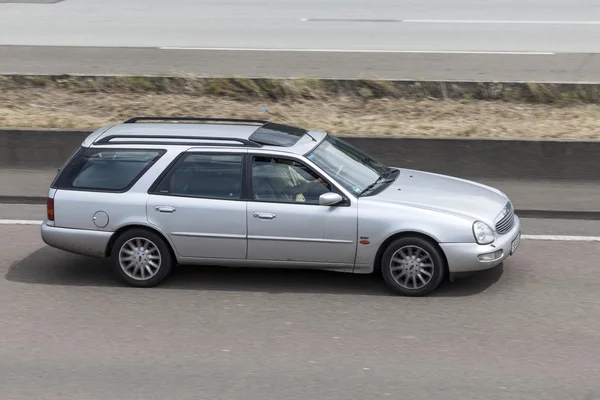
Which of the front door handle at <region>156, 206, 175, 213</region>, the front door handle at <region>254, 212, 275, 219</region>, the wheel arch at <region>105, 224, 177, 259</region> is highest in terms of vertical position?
the front door handle at <region>156, 206, 175, 213</region>

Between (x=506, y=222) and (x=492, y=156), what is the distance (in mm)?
2899

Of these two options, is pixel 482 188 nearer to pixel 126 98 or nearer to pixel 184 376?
pixel 184 376

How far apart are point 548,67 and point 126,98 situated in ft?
23.4

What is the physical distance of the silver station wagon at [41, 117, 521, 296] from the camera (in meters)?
8.66

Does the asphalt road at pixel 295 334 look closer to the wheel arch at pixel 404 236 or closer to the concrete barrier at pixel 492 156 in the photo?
the wheel arch at pixel 404 236

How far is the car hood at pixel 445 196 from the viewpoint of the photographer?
8.82 meters

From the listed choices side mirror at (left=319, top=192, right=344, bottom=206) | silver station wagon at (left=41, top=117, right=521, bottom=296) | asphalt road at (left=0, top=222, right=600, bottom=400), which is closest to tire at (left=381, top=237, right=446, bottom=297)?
silver station wagon at (left=41, top=117, right=521, bottom=296)

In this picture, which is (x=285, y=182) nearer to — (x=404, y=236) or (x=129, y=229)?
(x=404, y=236)

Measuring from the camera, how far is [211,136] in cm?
929

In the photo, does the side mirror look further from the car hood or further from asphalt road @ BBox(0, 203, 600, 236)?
asphalt road @ BBox(0, 203, 600, 236)

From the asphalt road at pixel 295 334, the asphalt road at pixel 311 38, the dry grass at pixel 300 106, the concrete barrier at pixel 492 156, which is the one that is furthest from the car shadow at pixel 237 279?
the asphalt road at pixel 311 38

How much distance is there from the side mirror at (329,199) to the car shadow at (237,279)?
843mm

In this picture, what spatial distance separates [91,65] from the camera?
16.9m

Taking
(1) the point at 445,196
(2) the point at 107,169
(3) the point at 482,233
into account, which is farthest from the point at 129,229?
(3) the point at 482,233
